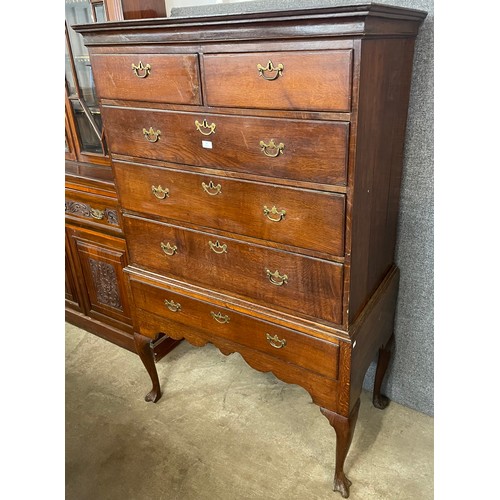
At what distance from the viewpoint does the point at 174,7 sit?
2043 millimetres

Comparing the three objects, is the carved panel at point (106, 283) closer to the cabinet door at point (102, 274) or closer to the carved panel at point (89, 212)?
the cabinet door at point (102, 274)

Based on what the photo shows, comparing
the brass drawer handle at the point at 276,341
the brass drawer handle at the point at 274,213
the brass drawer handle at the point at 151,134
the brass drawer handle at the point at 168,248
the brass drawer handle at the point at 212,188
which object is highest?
the brass drawer handle at the point at 151,134

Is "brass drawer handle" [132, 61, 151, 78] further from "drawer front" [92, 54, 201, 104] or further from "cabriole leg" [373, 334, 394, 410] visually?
"cabriole leg" [373, 334, 394, 410]

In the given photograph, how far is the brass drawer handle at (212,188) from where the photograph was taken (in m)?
1.43

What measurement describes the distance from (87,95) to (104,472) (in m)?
1.67

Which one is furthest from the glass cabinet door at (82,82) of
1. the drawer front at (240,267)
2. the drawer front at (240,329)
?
the drawer front at (240,329)

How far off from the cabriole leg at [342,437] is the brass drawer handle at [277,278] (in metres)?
0.47

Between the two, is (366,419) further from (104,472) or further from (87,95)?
(87,95)

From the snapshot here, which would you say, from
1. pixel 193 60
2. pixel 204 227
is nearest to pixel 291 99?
pixel 193 60

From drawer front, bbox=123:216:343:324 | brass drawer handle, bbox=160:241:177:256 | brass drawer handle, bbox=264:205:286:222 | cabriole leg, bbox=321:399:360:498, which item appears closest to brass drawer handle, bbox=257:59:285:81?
brass drawer handle, bbox=264:205:286:222

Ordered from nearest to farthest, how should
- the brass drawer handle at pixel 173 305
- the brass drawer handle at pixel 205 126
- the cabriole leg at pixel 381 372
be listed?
the brass drawer handle at pixel 205 126, the brass drawer handle at pixel 173 305, the cabriole leg at pixel 381 372

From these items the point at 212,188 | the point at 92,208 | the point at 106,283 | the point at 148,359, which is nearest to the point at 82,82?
the point at 92,208

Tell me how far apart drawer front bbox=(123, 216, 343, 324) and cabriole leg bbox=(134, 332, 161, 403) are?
0.37m

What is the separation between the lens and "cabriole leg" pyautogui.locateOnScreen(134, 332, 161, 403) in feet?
6.48
